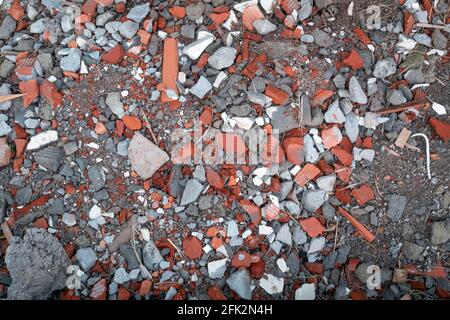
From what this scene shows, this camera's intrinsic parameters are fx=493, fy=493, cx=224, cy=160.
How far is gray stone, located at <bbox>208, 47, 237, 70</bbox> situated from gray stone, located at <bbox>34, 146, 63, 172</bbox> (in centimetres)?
85

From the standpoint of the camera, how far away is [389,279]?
2.34m

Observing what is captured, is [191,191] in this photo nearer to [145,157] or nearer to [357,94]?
[145,157]

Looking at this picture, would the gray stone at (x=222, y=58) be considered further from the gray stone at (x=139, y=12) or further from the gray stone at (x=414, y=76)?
the gray stone at (x=414, y=76)

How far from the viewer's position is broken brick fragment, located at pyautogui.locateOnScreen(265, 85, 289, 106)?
237 centimetres

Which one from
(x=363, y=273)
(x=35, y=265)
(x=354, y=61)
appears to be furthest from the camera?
(x=354, y=61)

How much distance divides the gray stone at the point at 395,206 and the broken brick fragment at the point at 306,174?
15.0 inches

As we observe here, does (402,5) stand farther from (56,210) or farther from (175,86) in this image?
(56,210)

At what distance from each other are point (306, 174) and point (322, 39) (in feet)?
2.26

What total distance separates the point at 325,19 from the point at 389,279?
1.32 metres

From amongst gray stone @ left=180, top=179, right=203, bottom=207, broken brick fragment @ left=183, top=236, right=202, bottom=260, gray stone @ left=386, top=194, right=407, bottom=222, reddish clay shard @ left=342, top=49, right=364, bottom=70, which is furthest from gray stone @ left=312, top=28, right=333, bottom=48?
broken brick fragment @ left=183, top=236, right=202, bottom=260

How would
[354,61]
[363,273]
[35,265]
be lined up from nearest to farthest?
[35,265]
[363,273]
[354,61]

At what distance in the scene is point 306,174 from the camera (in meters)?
2.36

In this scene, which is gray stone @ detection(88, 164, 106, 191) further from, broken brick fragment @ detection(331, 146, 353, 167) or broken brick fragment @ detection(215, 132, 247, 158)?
broken brick fragment @ detection(331, 146, 353, 167)

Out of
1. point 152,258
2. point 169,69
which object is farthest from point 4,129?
point 152,258
